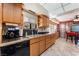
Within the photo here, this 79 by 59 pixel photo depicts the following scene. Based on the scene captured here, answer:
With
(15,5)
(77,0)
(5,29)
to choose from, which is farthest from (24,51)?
(77,0)

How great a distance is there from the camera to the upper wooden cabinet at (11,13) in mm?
2527

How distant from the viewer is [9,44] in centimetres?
203

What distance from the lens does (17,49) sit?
7.77 feet

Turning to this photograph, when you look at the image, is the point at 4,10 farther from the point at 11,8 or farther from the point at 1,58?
the point at 1,58

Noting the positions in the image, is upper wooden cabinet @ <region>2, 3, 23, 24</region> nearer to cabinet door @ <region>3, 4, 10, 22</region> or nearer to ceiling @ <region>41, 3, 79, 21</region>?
cabinet door @ <region>3, 4, 10, 22</region>

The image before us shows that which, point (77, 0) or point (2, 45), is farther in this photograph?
point (77, 0)

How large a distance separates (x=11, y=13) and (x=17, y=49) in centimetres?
103

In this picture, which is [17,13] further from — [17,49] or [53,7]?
[53,7]

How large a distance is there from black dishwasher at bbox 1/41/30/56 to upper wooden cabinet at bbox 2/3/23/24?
71 cm

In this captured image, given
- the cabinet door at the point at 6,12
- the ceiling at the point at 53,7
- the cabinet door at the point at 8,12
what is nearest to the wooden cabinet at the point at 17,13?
the cabinet door at the point at 8,12

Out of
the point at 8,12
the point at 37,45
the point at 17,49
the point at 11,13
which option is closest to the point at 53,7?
the point at 37,45

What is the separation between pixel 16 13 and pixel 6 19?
21.9 inches

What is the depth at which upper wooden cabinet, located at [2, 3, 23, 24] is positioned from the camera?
253cm

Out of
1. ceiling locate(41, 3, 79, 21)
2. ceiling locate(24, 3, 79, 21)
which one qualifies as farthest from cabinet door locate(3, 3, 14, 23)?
ceiling locate(41, 3, 79, 21)
